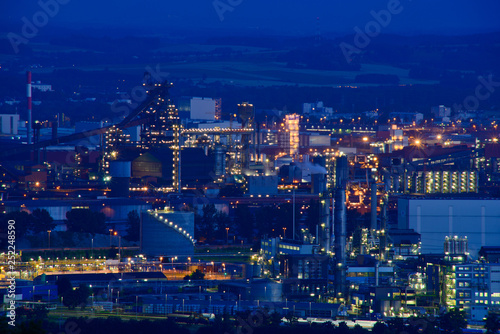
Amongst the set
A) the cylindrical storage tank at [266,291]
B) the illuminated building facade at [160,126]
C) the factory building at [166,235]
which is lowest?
the cylindrical storage tank at [266,291]

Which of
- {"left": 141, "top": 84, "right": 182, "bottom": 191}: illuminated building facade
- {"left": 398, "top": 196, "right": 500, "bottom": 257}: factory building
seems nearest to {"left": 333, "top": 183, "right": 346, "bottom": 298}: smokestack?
{"left": 398, "top": 196, "right": 500, "bottom": 257}: factory building

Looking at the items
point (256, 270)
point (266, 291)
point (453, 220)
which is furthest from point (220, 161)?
point (266, 291)

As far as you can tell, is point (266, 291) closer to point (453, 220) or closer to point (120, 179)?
point (453, 220)

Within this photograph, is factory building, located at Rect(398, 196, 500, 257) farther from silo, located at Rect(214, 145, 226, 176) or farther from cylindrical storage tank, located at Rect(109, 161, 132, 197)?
silo, located at Rect(214, 145, 226, 176)

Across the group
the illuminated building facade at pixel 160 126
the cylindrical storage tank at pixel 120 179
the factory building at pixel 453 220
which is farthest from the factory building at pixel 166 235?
the illuminated building facade at pixel 160 126

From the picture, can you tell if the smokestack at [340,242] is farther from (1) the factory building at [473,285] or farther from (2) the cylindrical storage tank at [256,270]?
(1) the factory building at [473,285]

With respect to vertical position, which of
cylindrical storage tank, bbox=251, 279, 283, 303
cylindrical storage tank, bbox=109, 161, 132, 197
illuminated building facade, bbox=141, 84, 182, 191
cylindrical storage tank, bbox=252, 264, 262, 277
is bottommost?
cylindrical storage tank, bbox=251, 279, 283, 303

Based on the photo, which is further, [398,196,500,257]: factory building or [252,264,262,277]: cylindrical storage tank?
[398,196,500,257]: factory building

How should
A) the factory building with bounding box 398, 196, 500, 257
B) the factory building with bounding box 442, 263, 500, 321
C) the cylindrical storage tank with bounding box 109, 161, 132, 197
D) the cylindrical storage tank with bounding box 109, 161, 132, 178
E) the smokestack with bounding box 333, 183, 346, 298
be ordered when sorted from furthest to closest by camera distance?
the cylindrical storage tank with bounding box 109, 161, 132, 178 < the cylindrical storage tank with bounding box 109, 161, 132, 197 < the factory building with bounding box 398, 196, 500, 257 < the smokestack with bounding box 333, 183, 346, 298 < the factory building with bounding box 442, 263, 500, 321
